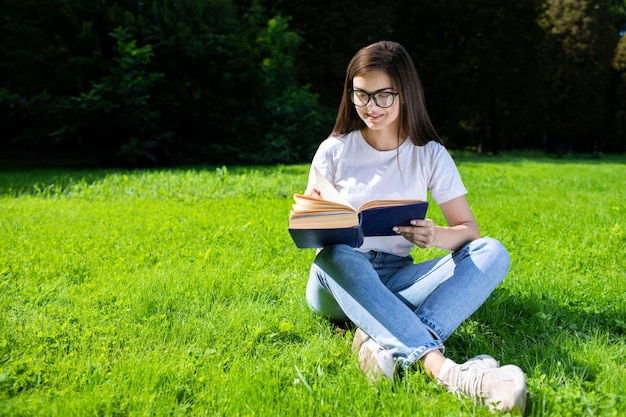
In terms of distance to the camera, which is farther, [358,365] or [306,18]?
[306,18]

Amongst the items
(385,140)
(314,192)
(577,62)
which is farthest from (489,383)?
(577,62)

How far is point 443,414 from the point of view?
1869mm

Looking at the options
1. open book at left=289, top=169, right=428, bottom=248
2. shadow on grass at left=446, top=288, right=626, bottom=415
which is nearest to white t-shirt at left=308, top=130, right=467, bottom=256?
open book at left=289, top=169, right=428, bottom=248

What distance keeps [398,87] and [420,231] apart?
0.71 metres

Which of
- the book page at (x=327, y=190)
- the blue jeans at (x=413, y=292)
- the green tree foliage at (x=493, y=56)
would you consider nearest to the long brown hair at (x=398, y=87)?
the book page at (x=327, y=190)

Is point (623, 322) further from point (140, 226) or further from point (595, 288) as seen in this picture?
point (140, 226)

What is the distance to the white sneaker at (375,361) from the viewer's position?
2.08 metres

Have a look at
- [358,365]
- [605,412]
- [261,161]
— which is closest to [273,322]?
[358,365]

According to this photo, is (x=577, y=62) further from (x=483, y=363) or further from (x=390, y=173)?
(x=483, y=363)

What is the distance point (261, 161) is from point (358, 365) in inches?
444

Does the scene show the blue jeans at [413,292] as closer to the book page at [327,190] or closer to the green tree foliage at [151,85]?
the book page at [327,190]

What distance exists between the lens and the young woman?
6.87ft

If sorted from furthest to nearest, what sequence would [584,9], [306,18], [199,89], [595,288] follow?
[584,9] < [306,18] < [199,89] < [595,288]

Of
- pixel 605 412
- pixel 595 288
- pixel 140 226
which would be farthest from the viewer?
pixel 140 226
